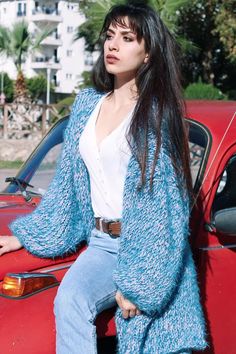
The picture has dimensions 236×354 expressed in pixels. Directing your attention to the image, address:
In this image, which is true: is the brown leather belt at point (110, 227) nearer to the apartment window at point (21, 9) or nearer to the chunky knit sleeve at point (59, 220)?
the chunky knit sleeve at point (59, 220)

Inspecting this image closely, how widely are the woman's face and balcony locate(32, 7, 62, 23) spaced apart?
6881 cm

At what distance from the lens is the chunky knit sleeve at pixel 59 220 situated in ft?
9.97

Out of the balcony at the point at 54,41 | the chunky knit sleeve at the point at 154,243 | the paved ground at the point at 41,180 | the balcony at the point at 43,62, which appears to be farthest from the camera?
the balcony at the point at 43,62

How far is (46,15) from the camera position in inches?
2781

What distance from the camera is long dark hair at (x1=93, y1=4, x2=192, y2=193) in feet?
8.95

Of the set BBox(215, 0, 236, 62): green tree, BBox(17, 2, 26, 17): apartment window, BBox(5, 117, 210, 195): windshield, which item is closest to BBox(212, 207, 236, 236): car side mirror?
BBox(5, 117, 210, 195): windshield

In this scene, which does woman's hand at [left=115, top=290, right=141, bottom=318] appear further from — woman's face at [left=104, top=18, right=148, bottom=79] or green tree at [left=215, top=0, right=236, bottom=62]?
green tree at [left=215, top=0, right=236, bottom=62]

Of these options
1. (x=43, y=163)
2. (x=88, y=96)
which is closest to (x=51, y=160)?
(x=43, y=163)

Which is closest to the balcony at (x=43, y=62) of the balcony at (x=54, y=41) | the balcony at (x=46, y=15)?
the balcony at (x=54, y=41)

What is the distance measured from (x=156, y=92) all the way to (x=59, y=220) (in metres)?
0.73

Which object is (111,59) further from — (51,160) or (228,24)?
(228,24)

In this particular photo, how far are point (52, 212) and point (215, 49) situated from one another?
28512 mm

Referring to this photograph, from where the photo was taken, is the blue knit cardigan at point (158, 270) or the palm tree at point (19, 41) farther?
the palm tree at point (19, 41)

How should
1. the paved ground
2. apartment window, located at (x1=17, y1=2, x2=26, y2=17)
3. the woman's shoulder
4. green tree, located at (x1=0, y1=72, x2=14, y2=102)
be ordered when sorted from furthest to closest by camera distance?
apartment window, located at (x1=17, y1=2, x2=26, y2=17), green tree, located at (x1=0, y1=72, x2=14, y2=102), the paved ground, the woman's shoulder
